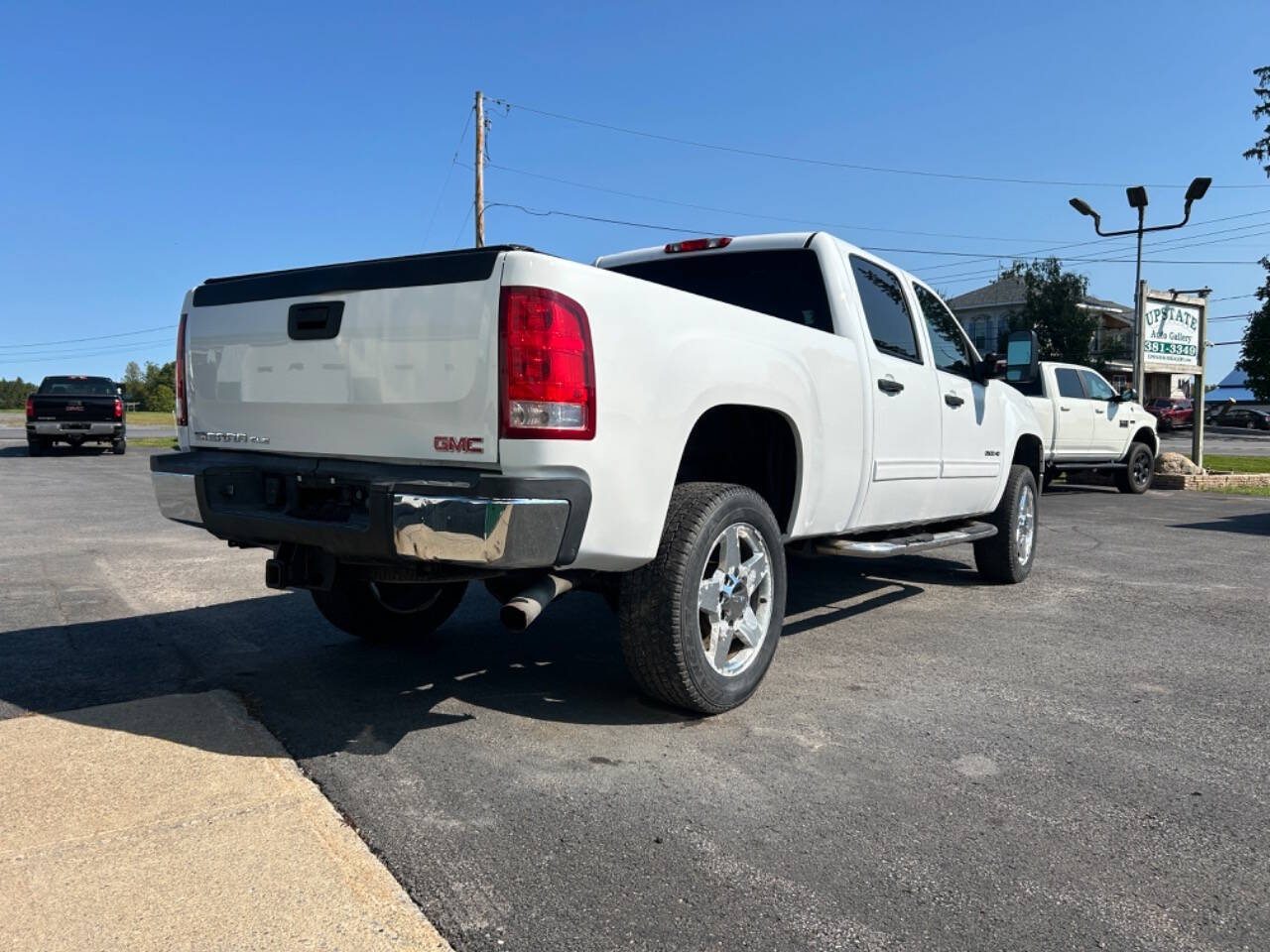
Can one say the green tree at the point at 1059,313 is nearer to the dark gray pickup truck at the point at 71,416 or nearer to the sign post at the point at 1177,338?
the sign post at the point at 1177,338

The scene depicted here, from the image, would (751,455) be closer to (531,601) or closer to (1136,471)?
(531,601)

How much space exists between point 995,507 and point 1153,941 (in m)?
4.73

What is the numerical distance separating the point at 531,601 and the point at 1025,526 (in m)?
5.05

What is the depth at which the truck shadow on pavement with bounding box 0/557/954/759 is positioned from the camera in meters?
3.73

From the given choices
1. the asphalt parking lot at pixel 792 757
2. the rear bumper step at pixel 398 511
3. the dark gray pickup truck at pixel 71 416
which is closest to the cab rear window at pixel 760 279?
the asphalt parking lot at pixel 792 757

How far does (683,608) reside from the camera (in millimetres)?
3490

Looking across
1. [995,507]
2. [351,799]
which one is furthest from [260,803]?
[995,507]

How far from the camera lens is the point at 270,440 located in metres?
3.69

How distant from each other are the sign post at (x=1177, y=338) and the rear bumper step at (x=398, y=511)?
17998 millimetres

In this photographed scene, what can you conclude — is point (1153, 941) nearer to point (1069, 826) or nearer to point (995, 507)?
point (1069, 826)

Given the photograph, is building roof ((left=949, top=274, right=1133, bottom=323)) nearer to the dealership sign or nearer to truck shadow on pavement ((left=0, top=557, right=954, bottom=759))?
the dealership sign

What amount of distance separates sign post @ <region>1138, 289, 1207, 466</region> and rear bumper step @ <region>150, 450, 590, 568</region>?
1800cm

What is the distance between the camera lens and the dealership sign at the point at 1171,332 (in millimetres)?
18453

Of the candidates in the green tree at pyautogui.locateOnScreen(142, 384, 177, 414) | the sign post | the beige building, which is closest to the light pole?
the sign post
